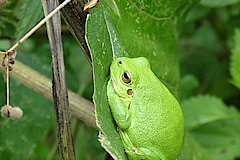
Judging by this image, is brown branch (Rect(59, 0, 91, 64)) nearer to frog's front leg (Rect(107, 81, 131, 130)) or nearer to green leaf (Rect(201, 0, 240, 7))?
frog's front leg (Rect(107, 81, 131, 130))

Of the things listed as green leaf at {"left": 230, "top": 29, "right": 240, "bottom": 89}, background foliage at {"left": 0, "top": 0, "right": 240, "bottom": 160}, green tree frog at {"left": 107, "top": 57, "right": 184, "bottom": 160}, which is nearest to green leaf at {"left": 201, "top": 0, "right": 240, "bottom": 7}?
background foliage at {"left": 0, "top": 0, "right": 240, "bottom": 160}

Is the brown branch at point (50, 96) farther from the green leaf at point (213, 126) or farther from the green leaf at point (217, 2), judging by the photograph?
the green leaf at point (217, 2)

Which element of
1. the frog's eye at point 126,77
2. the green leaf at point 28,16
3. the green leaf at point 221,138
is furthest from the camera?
the green leaf at point 221,138

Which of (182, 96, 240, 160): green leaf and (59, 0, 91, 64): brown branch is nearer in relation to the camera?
(59, 0, 91, 64): brown branch

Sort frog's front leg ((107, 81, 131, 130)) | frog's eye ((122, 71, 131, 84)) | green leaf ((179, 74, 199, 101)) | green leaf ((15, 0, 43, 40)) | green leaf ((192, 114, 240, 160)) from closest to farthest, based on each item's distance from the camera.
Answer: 1. frog's front leg ((107, 81, 131, 130))
2. frog's eye ((122, 71, 131, 84))
3. green leaf ((15, 0, 43, 40))
4. green leaf ((192, 114, 240, 160))
5. green leaf ((179, 74, 199, 101))

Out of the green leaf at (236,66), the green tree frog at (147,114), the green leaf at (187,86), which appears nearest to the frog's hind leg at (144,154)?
the green tree frog at (147,114)

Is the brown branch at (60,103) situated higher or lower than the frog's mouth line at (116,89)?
higher

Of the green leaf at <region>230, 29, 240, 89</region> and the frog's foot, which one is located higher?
the frog's foot

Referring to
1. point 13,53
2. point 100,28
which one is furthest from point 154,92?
point 13,53
